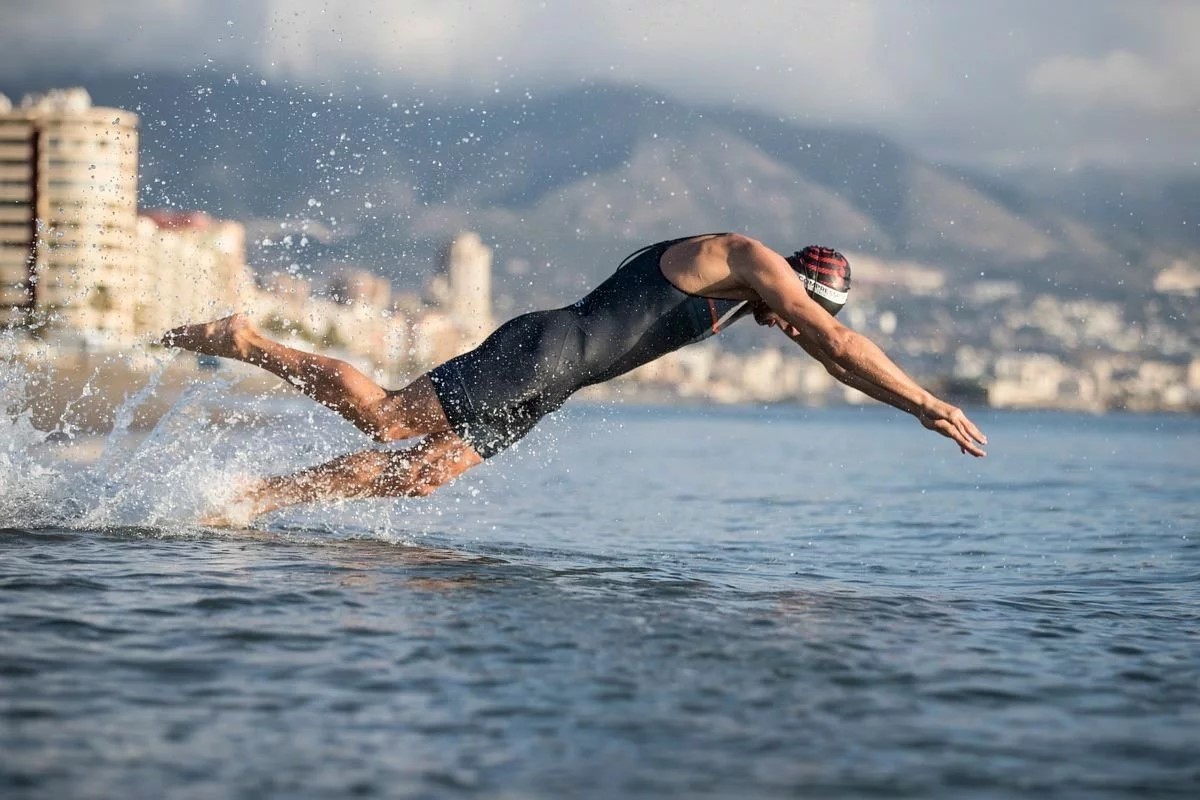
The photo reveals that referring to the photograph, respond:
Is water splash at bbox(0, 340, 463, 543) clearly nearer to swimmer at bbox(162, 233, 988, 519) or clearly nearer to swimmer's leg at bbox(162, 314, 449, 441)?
swimmer's leg at bbox(162, 314, 449, 441)

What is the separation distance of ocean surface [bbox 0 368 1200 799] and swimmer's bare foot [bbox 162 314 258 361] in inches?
41.5

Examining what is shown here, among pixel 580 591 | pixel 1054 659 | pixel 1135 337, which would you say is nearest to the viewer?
pixel 1054 659

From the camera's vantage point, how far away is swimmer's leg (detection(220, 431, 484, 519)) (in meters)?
7.59

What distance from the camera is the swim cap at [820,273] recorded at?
7039 millimetres

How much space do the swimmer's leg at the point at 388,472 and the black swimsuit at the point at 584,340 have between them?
1.08ft

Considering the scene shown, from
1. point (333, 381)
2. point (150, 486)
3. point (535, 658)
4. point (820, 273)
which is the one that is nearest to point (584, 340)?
point (820, 273)

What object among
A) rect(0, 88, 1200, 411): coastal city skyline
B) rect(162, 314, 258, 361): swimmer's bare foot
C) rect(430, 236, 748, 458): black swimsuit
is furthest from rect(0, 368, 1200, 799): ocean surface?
rect(0, 88, 1200, 411): coastal city skyline

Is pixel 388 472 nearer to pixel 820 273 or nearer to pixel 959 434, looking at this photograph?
pixel 820 273

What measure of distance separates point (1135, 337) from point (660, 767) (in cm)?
15443

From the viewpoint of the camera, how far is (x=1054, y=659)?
18.1ft

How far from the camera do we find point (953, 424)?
256 inches

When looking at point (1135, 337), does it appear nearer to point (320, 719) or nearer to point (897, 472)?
point (897, 472)

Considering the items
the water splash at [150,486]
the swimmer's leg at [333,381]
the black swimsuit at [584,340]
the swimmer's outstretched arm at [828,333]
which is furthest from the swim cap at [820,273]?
the water splash at [150,486]

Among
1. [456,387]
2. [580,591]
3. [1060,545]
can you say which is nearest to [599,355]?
[456,387]
